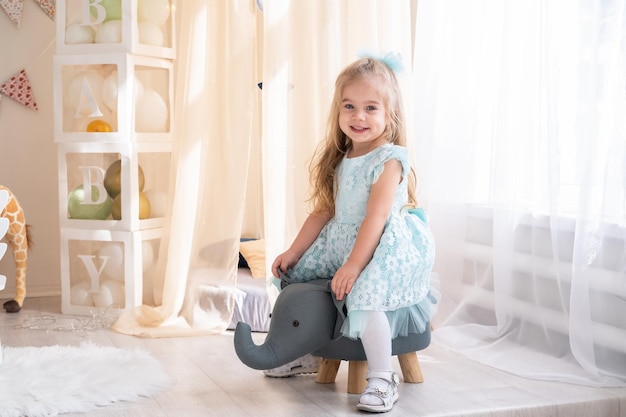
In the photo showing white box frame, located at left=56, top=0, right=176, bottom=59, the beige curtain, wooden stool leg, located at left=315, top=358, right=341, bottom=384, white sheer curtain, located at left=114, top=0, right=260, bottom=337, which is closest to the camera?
wooden stool leg, located at left=315, top=358, right=341, bottom=384

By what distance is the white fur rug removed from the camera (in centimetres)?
223

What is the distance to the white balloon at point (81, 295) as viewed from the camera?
3.70 meters

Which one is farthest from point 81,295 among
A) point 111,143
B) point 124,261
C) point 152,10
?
point 152,10

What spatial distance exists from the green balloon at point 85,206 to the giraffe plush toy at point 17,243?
0.73ft

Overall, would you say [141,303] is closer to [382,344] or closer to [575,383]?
[382,344]

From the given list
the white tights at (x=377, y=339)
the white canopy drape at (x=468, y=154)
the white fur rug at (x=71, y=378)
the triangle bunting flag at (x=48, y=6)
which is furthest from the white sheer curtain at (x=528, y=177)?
the triangle bunting flag at (x=48, y=6)

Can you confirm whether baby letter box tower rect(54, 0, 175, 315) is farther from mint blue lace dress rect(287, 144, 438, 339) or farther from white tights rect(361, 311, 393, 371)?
white tights rect(361, 311, 393, 371)

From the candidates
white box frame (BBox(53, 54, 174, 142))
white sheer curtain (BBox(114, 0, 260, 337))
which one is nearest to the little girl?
white sheer curtain (BBox(114, 0, 260, 337))

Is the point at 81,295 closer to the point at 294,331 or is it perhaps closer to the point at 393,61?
the point at 294,331

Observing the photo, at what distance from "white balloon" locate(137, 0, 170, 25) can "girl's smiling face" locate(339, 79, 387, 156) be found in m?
1.52

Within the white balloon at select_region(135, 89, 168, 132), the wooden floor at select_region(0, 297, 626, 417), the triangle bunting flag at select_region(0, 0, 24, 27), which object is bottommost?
the wooden floor at select_region(0, 297, 626, 417)

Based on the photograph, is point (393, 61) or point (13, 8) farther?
point (13, 8)

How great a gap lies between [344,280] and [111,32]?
192 centimetres

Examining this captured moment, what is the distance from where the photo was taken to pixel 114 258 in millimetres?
3650
